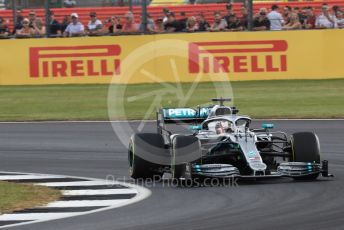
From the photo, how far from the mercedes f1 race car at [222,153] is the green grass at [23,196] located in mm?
1416

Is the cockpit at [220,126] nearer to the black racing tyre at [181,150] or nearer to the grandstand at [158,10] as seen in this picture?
the black racing tyre at [181,150]

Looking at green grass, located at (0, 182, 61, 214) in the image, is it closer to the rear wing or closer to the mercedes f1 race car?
the mercedes f1 race car

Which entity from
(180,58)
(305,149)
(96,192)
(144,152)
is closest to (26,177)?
(144,152)

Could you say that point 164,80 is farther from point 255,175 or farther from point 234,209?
point 234,209

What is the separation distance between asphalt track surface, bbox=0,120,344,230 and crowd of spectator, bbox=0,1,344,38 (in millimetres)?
11409

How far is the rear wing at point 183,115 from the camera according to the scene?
44.2 ft

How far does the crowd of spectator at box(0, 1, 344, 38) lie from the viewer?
28.9m

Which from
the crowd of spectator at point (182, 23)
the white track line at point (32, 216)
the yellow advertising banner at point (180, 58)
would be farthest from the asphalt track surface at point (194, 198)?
the crowd of spectator at point (182, 23)

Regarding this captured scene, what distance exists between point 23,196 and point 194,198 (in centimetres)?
200

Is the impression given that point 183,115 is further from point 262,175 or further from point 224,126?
point 262,175

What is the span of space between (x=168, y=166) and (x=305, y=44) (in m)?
16.6

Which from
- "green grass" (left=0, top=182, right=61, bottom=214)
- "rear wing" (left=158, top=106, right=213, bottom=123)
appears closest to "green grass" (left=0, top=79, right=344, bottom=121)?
"rear wing" (left=158, top=106, right=213, bottom=123)

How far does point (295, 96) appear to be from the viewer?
25531 mm

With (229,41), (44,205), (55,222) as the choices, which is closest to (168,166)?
(44,205)
